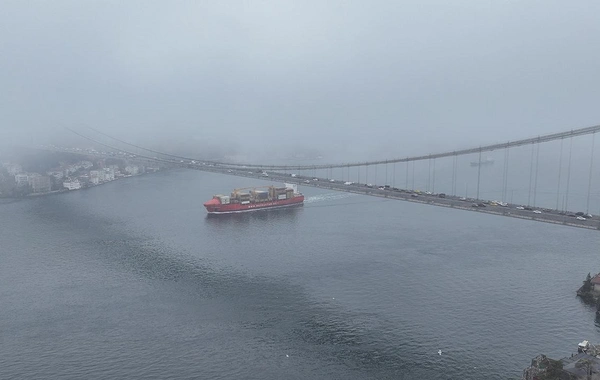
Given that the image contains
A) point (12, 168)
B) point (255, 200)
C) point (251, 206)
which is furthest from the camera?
point (12, 168)

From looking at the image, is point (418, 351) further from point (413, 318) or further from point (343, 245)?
point (343, 245)

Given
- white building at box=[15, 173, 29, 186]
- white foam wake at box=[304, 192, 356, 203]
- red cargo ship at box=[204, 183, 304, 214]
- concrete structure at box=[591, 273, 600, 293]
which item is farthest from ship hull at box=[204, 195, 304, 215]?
concrete structure at box=[591, 273, 600, 293]

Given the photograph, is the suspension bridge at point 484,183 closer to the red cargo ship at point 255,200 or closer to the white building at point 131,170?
the red cargo ship at point 255,200

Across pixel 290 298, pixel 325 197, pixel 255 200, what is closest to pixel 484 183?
pixel 325 197

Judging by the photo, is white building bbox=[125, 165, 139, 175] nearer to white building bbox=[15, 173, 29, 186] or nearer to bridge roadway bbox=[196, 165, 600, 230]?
white building bbox=[15, 173, 29, 186]

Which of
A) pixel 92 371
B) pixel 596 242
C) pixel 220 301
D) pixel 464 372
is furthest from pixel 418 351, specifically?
pixel 596 242

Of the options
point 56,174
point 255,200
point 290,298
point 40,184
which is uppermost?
point 56,174

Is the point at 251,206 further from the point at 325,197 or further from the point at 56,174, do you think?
the point at 56,174
